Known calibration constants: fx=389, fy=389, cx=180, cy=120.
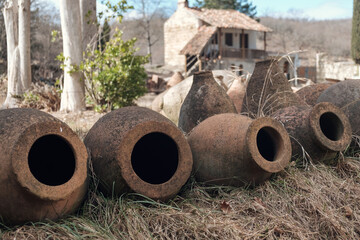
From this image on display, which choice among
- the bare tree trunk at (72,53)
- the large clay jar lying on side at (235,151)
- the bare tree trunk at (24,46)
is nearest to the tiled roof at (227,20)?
the bare tree trunk at (24,46)

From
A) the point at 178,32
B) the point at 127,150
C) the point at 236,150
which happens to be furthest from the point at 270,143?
the point at 178,32

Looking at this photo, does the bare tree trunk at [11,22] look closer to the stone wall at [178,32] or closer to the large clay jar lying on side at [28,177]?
the large clay jar lying on side at [28,177]

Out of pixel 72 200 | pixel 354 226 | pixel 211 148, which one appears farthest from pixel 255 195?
pixel 72 200

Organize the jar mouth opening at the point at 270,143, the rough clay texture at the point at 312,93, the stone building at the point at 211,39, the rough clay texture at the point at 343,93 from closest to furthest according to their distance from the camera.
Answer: the jar mouth opening at the point at 270,143 < the rough clay texture at the point at 343,93 < the rough clay texture at the point at 312,93 < the stone building at the point at 211,39

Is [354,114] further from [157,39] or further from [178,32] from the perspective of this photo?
[157,39]

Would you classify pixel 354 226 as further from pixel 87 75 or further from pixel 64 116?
pixel 87 75

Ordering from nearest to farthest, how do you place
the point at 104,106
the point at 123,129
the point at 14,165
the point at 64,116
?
the point at 14,165, the point at 123,129, the point at 64,116, the point at 104,106

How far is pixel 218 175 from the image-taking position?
3.42 m

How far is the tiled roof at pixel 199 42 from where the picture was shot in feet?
91.5

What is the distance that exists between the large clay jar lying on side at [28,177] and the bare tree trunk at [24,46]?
9.80 meters

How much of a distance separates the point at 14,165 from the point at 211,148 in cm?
164

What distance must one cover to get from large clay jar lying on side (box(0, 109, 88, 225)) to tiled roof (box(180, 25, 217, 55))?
25248 millimetres

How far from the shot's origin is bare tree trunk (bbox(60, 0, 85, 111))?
909cm

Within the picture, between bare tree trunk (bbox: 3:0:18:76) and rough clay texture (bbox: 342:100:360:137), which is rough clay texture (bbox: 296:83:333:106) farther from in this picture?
bare tree trunk (bbox: 3:0:18:76)
